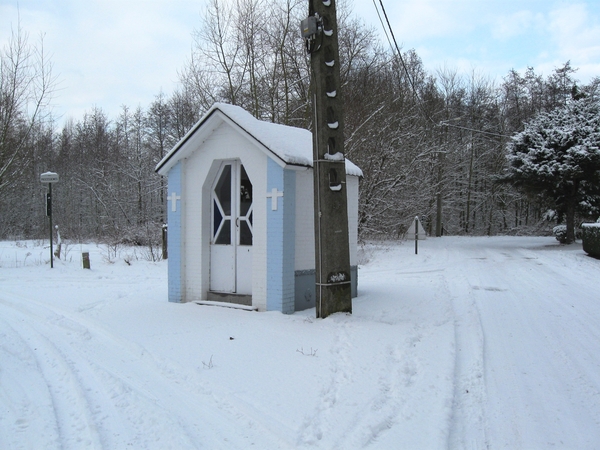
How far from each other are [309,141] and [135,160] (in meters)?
26.7

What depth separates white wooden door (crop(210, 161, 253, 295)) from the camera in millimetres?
8875

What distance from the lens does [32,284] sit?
12203 millimetres

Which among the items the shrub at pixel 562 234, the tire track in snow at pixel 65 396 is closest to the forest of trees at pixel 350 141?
the shrub at pixel 562 234

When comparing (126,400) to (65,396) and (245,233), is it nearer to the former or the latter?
(65,396)

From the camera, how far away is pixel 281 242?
8.04m

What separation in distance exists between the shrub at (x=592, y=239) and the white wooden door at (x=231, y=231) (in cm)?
1264

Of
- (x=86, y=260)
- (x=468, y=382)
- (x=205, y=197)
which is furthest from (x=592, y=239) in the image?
(x=86, y=260)

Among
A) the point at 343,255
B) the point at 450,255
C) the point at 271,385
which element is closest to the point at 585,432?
the point at 271,385

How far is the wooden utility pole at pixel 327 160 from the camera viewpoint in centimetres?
739

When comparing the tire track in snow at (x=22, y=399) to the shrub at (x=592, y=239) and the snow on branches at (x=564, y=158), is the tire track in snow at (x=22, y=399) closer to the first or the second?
the shrub at (x=592, y=239)

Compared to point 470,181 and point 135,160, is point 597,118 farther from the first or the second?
point 135,160

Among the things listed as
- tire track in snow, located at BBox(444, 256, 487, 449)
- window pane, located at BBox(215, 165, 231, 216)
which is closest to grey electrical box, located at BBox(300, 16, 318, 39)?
window pane, located at BBox(215, 165, 231, 216)

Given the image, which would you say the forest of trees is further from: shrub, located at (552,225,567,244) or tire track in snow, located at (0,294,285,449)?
tire track in snow, located at (0,294,285,449)

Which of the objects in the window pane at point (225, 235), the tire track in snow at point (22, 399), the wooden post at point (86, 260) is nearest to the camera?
the tire track in snow at point (22, 399)
